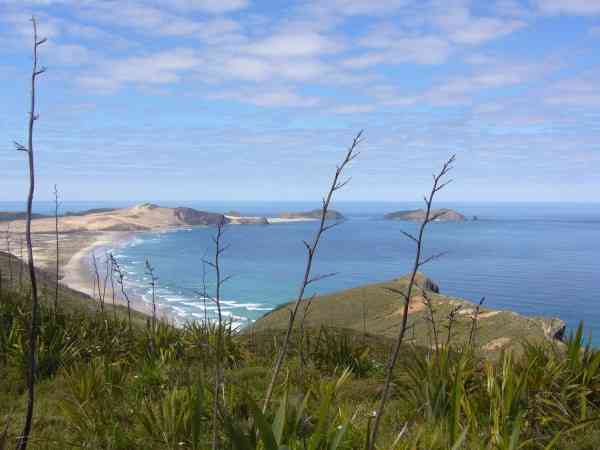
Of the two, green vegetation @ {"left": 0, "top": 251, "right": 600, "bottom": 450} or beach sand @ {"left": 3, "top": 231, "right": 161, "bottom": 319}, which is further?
beach sand @ {"left": 3, "top": 231, "right": 161, "bottom": 319}

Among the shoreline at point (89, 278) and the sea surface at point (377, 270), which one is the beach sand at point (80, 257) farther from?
the sea surface at point (377, 270)

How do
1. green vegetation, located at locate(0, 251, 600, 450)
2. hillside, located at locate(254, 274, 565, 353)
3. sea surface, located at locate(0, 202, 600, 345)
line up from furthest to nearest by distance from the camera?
1. sea surface, located at locate(0, 202, 600, 345)
2. hillside, located at locate(254, 274, 565, 353)
3. green vegetation, located at locate(0, 251, 600, 450)

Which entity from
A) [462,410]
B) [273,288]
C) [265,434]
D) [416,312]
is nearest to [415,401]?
[462,410]

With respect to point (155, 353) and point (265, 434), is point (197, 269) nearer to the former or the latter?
point (155, 353)

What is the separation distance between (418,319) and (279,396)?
23397 mm

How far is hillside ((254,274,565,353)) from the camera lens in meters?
25.2

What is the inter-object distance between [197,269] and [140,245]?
1600 inches

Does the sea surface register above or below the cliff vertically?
below

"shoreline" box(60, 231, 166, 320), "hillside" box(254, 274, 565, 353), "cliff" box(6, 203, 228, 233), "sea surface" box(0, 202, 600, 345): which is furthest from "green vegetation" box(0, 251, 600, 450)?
"cliff" box(6, 203, 228, 233)

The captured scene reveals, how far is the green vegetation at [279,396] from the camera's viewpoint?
14.7 feet

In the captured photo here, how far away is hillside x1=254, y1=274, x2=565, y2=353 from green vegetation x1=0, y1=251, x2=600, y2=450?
13.1 metres

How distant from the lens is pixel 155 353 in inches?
357

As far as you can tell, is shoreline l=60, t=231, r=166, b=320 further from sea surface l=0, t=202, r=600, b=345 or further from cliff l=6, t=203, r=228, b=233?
cliff l=6, t=203, r=228, b=233

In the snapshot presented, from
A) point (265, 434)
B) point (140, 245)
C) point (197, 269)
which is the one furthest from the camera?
point (140, 245)
